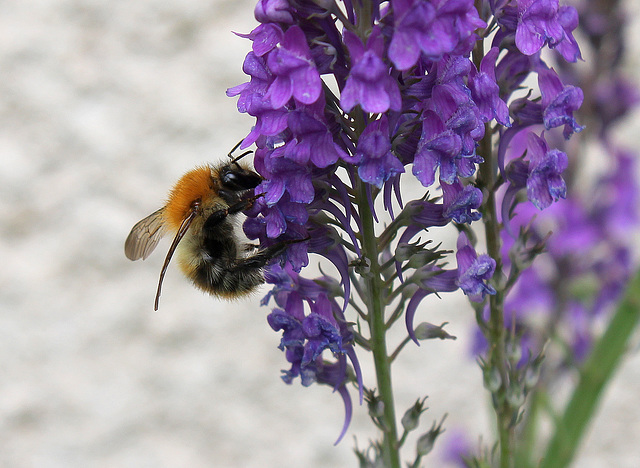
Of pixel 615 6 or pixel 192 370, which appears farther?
pixel 192 370

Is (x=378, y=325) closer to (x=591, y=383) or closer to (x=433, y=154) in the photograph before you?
(x=433, y=154)

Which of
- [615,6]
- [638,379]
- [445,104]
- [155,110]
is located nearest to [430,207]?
[445,104]

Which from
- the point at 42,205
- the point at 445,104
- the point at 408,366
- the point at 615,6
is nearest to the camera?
the point at 445,104

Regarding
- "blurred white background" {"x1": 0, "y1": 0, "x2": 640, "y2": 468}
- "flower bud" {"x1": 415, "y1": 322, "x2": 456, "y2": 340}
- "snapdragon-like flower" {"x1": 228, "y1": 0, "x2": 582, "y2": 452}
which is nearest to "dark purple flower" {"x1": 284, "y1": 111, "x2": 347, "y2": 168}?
"snapdragon-like flower" {"x1": 228, "y1": 0, "x2": 582, "y2": 452}

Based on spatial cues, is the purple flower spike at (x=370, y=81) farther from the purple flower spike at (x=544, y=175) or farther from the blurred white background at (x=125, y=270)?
the blurred white background at (x=125, y=270)

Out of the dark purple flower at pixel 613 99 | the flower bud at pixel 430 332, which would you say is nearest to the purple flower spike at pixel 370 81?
the flower bud at pixel 430 332

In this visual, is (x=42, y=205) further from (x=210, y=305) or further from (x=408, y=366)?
(x=408, y=366)

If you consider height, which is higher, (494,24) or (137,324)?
(137,324)

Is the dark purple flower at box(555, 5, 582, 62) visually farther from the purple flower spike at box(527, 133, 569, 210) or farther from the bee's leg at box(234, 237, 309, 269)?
the bee's leg at box(234, 237, 309, 269)
